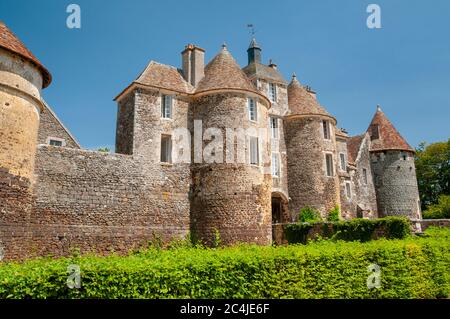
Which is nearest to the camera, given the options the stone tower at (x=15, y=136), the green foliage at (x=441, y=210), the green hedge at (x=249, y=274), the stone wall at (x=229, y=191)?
the green hedge at (x=249, y=274)

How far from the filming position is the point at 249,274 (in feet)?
27.9

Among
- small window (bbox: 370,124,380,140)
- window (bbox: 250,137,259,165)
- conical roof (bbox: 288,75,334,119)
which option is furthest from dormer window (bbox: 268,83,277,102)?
small window (bbox: 370,124,380,140)

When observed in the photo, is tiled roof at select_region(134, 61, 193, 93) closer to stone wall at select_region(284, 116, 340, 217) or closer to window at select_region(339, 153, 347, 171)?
stone wall at select_region(284, 116, 340, 217)

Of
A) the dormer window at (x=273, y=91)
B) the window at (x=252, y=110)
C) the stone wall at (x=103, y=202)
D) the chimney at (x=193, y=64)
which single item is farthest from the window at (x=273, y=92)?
the stone wall at (x=103, y=202)

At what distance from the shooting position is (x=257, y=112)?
20.9 meters

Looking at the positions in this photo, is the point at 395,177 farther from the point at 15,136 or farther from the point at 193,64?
the point at 15,136

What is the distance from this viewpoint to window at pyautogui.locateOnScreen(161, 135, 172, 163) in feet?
66.8

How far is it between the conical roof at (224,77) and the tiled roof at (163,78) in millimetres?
960

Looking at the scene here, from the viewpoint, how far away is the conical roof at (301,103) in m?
26.7

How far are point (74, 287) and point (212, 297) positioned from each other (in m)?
2.81

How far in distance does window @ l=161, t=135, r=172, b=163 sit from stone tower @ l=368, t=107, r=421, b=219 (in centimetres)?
2247

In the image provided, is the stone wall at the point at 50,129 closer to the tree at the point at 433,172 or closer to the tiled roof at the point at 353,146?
the tiled roof at the point at 353,146
